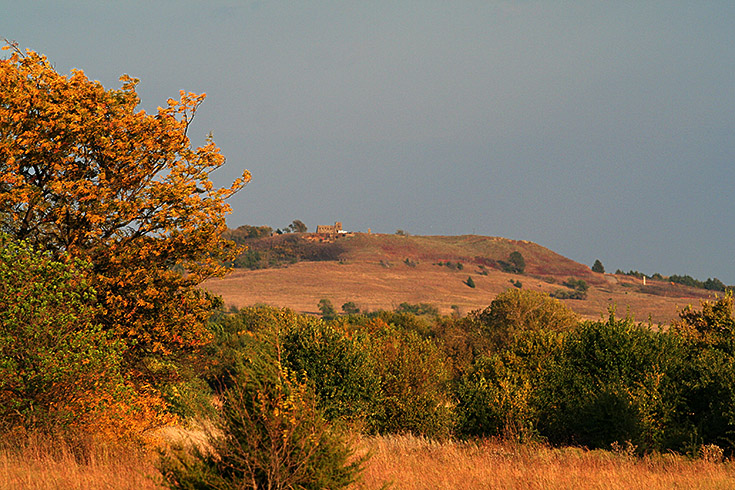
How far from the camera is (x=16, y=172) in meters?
19.6

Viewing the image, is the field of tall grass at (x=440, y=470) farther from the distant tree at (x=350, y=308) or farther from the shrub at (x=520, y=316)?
the distant tree at (x=350, y=308)

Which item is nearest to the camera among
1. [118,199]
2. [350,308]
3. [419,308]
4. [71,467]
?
[71,467]

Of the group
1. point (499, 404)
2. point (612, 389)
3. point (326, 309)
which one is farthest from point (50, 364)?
point (326, 309)

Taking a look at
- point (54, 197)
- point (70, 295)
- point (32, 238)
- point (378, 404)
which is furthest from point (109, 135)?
point (378, 404)

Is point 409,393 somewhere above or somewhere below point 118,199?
below

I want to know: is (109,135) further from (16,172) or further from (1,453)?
(1,453)

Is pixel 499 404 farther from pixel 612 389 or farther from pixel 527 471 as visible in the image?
pixel 527 471

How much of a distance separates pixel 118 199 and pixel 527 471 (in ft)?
47.0

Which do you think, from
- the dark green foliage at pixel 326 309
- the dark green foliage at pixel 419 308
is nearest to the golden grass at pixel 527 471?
the dark green foliage at pixel 326 309

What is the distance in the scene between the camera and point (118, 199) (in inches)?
800

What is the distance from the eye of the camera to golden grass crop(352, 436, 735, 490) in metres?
12.1

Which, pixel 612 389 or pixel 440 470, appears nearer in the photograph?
pixel 440 470

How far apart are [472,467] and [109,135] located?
14.6 m

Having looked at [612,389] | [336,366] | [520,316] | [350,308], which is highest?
[520,316]
